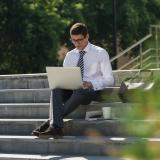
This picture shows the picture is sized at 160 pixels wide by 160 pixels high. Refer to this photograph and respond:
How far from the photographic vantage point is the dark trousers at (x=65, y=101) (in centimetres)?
593

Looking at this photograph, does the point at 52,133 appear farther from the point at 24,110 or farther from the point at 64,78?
the point at 24,110

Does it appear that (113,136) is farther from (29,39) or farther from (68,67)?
(29,39)

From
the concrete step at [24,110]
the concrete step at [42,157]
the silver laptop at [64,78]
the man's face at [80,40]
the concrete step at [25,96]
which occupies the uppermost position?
the man's face at [80,40]

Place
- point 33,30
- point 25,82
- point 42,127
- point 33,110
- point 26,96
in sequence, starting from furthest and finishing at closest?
point 33,30, point 25,82, point 26,96, point 33,110, point 42,127

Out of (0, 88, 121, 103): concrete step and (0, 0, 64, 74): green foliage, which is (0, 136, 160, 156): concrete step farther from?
(0, 0, 64, 74): green foliage

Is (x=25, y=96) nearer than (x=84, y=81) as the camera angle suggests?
No

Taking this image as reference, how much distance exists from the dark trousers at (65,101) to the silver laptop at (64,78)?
66mm

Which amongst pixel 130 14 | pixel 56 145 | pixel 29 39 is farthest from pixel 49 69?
pixel 130 14

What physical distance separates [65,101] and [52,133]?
500 millimetres

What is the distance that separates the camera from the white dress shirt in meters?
6.29

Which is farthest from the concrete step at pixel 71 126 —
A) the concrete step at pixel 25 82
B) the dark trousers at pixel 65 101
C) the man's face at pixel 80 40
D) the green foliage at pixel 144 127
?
the green foliage at pixel 144 127

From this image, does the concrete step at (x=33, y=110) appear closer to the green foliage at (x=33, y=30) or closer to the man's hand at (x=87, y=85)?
the man's hand at (x=87, y=85)

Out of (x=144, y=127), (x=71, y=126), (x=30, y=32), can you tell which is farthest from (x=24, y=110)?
(x=30, y=32)

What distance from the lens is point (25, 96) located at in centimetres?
796
